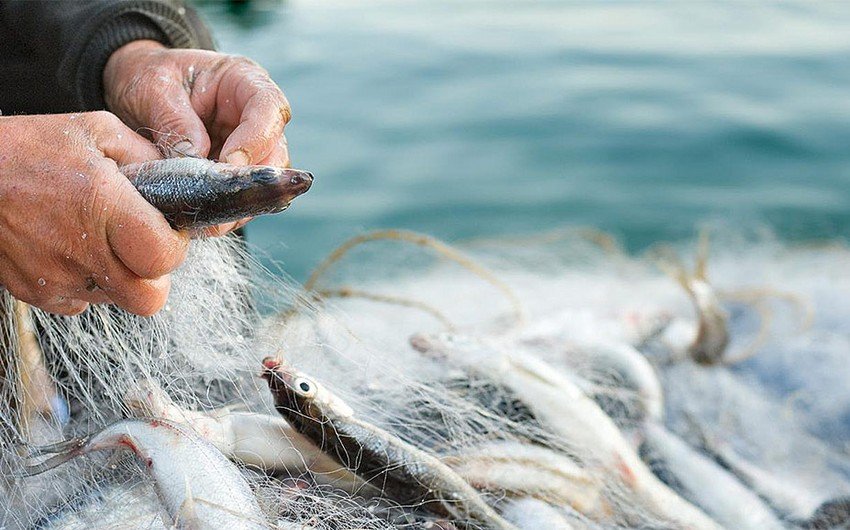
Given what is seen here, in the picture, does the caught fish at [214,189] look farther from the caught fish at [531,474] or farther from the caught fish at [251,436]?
the caught fish at [531,474]

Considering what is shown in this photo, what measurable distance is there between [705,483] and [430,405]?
1.19 meters

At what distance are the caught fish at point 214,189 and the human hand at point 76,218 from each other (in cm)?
4

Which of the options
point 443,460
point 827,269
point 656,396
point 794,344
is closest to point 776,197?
point 827,269

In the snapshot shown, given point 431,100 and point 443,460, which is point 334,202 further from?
point 443,460

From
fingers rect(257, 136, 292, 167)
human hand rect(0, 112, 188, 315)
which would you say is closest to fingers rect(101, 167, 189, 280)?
human hand rect(0, 112, 188, 315)

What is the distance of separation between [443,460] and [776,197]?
5.56 meters

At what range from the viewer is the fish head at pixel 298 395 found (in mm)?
1834

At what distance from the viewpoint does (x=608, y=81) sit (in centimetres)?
841

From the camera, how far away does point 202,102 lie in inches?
82.4

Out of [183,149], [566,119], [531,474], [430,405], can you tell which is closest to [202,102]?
[183,149]

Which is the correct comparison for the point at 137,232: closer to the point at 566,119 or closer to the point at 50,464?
the point at 50,464

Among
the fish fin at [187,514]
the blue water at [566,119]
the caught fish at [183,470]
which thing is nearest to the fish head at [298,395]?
the caught fish at [183,470]

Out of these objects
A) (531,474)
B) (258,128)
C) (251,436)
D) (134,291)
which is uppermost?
(258,128)

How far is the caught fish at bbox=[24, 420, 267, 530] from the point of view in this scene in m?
1.45
